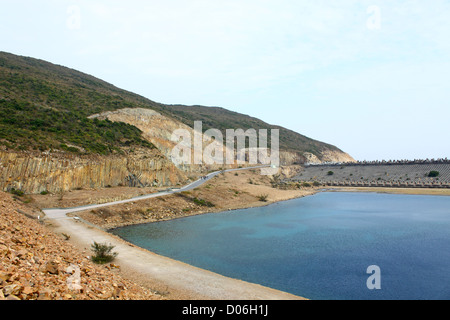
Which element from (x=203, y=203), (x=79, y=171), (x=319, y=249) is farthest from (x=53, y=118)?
(x=319, y=249)

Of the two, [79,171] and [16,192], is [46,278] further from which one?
[79,171]

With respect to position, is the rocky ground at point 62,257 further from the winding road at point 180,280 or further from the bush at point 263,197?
the bush at point 263,197

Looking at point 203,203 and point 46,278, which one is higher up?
point 46,278

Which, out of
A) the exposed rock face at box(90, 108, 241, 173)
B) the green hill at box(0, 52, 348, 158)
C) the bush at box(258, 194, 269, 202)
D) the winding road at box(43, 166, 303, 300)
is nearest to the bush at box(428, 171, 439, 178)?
the bush at box(258, 194, 269, 202)

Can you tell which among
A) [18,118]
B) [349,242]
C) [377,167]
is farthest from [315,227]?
[377,167]

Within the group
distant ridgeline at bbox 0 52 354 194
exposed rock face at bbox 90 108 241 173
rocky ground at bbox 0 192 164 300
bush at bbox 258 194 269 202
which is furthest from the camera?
exposed rock face at bbox 90 108 241 173

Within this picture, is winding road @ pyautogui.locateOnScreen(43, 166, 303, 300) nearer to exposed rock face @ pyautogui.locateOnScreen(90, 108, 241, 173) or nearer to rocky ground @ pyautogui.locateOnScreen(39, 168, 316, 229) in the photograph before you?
rocky ground @ pyautogui.locateOnScreen(39, 168, 316, 229)
